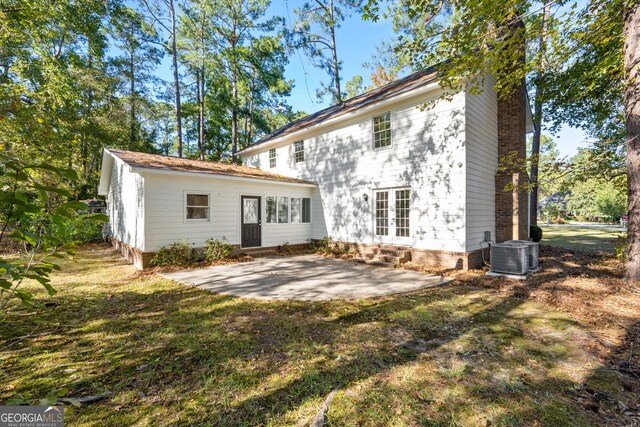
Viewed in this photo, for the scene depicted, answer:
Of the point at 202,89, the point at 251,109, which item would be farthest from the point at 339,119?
the point at 202,89

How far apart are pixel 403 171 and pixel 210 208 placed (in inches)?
279

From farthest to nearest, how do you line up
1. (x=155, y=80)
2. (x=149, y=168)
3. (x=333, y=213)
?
(x=155, y=80)
(x=333, y=213)
(x=149, y=168)

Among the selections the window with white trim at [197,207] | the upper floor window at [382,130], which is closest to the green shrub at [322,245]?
the upper floor window at [382,130]

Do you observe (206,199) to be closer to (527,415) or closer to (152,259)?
(152,259)

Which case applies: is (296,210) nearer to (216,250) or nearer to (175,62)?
(216,250)

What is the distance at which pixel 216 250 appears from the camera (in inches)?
378

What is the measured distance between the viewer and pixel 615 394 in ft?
9.25

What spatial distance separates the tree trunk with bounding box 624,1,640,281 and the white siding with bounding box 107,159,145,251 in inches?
492

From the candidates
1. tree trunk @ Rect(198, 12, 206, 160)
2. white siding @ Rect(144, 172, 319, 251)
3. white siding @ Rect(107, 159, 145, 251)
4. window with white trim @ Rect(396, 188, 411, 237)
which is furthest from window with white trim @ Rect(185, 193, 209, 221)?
tree trunk @ Rect(198, 12, 206, 160)

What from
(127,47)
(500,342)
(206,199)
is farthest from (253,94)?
(500,342)

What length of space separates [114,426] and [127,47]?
27569mm

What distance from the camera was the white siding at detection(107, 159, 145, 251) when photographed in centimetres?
889

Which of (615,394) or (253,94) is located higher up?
(253,94)

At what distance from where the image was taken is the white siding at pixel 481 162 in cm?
820
